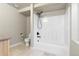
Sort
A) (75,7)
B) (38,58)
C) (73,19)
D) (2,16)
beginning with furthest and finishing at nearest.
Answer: (2,16), (73,19), (75,7), (38,58)

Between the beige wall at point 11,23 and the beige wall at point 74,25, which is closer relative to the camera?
the beige wall at point 74,25

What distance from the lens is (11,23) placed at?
1.81 metres

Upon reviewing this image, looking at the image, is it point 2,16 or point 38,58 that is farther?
point 2,16

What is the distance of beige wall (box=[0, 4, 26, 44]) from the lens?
169 centimetres

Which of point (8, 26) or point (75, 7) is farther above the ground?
point (75, 7)

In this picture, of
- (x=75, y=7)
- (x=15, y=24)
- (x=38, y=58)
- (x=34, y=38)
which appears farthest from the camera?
(x=34, y=38)

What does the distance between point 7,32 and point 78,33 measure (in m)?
1.37

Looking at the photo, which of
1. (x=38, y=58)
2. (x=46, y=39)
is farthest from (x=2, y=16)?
(x=46, y=39)

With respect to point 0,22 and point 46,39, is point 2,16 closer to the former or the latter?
point 0,22

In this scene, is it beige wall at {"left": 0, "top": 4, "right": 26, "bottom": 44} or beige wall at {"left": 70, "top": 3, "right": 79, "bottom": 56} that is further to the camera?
beige wall at {"left": 0, "top": 4, "right": 26, "bottom": 44}

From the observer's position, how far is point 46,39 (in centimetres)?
235

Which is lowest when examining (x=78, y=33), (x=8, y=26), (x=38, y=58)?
(x=38, y=58)

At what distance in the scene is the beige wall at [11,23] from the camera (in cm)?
169

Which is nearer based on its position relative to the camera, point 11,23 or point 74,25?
point 74,25
